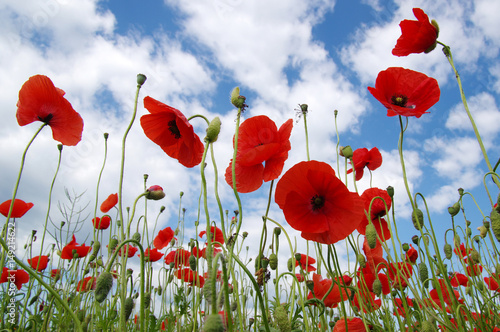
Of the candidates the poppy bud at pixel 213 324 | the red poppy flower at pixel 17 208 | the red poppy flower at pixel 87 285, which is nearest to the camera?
the poppy bud at pixel 213 324

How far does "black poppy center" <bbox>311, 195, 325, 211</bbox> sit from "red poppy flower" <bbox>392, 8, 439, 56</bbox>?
98 centimetres

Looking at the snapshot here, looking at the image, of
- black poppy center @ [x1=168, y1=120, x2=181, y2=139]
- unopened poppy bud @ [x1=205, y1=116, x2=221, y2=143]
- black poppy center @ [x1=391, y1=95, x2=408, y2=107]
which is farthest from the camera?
black poppy center @ [x1=391, y1=95, x2=408, y2=107]

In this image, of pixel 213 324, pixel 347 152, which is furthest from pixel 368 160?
pixel 213 324

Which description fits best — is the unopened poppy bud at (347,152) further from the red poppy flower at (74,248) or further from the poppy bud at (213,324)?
the red poppy flower at (74,248)

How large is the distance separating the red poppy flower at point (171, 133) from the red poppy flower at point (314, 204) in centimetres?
43

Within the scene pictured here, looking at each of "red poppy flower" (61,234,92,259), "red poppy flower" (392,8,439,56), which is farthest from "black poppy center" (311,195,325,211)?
"red poppy flower" (61,234,92,259)

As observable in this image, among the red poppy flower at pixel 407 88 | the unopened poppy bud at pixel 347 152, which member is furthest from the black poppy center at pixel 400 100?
the unopened poppy bud at pixel 347 152

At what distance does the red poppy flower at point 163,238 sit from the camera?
3.79 meters

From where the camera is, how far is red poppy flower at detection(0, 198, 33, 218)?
2.71 meters

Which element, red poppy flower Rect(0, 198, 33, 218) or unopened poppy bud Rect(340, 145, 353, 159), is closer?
unopened poppy bud Rect(340, 145, 353, 159)

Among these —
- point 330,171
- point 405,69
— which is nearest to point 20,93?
point 330,171

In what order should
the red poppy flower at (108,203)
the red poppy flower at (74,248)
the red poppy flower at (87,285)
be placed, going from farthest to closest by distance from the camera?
the red poppy flower at (74,248) < the red poppy flower at (108,203) < the red poppy flower at (87,285)

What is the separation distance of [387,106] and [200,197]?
125 centimetres

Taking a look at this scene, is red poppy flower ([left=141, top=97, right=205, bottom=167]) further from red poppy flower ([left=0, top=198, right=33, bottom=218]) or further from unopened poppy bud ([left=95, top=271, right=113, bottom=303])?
red poppy flower ([left=0, top=198, right=33, bottom=218])
